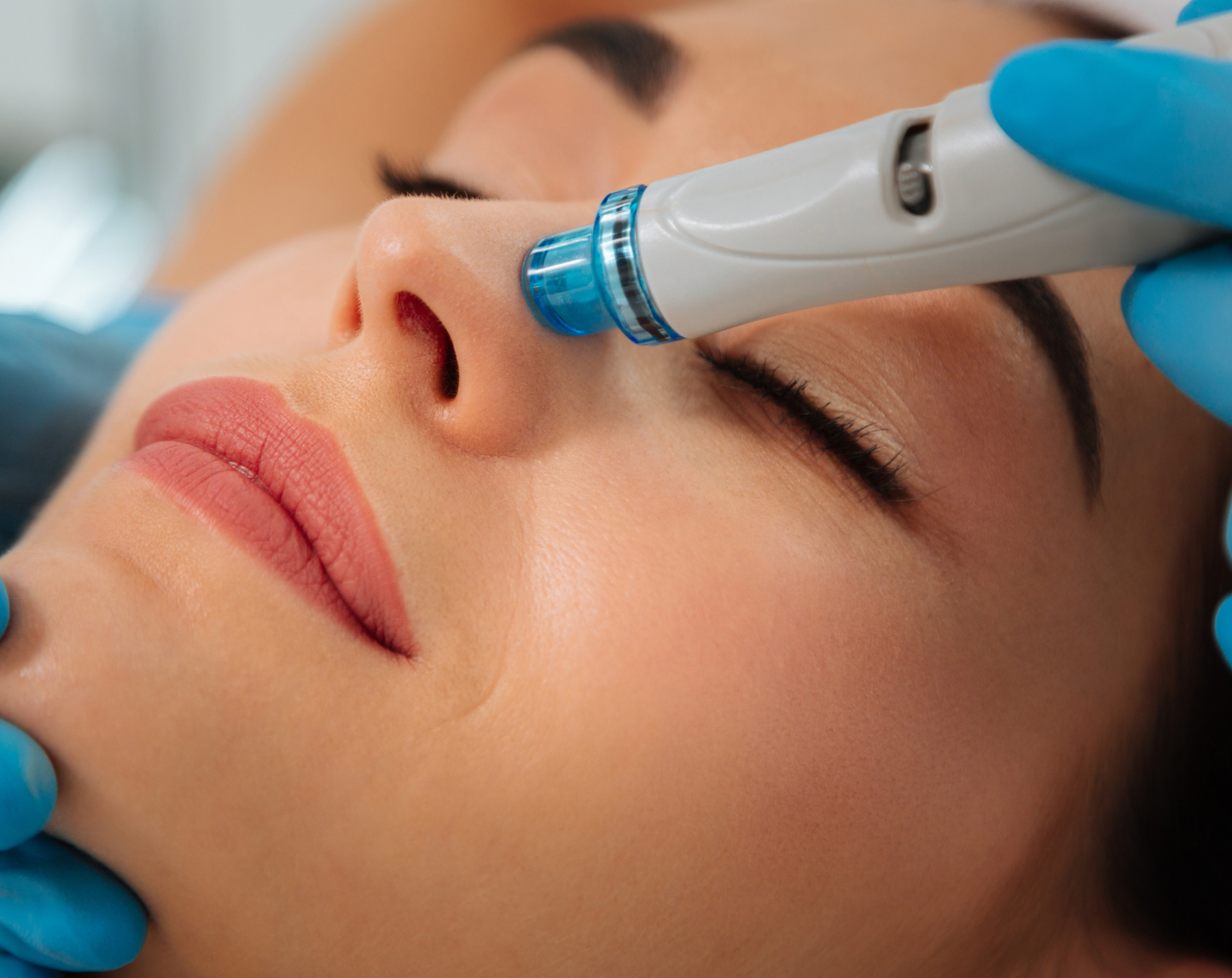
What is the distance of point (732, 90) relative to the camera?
730 mm

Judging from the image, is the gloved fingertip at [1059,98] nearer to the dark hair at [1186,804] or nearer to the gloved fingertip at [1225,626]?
the gloved fingertip at [1225,626]

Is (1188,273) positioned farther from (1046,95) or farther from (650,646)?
(650,646)

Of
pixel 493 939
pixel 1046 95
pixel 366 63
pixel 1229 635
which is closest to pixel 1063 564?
pixel 1229 635

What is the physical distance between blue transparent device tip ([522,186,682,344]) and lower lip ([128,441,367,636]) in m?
0.20

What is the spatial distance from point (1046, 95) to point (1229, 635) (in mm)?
325

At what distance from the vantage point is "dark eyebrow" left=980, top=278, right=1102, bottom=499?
24.6 inches

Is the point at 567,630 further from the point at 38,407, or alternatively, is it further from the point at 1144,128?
the point at 38,407

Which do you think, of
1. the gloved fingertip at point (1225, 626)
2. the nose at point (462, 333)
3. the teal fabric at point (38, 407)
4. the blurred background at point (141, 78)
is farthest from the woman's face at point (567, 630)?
the blurred background at point (141, 78)

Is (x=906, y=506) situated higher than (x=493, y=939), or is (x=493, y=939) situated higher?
(x=906, y=506)

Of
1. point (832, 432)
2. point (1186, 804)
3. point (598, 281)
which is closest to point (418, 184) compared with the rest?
point (598, 281)

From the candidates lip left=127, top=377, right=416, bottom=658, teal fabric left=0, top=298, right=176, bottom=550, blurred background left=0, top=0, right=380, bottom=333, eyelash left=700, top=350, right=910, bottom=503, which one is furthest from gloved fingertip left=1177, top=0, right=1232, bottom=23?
blurred background left=0, top=0, right=380, bottom=333

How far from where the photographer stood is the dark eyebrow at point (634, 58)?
0.75 m

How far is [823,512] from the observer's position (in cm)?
60

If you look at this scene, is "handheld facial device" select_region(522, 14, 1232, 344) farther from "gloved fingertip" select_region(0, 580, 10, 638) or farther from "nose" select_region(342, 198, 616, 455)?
"gloved fingertip" select_region(0, 580, 10, 638)
